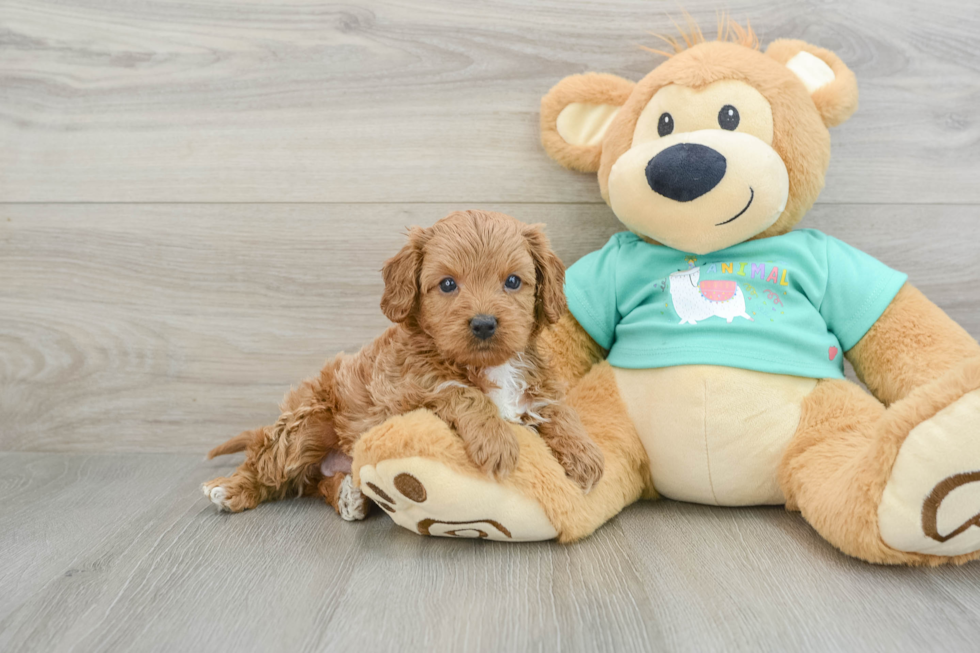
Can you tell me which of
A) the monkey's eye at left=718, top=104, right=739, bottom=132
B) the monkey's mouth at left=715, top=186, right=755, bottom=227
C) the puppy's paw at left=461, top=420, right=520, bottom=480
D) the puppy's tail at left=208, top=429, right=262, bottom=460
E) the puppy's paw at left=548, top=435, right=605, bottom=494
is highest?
the monkey's eye at left=718, top=104, right=739, bottom=132

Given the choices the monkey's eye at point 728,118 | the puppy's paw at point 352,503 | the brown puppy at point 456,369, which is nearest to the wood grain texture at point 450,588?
the puppy's paw at point 352,503

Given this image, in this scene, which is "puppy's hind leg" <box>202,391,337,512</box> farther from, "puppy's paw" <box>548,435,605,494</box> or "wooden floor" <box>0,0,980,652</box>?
"puppy's paw" <box>548,435,605,494</box>

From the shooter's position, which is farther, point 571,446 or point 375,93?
point 375,93

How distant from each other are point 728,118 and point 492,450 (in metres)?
0.73

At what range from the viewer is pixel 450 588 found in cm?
95

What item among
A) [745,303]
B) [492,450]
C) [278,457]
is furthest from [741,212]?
[278,457]

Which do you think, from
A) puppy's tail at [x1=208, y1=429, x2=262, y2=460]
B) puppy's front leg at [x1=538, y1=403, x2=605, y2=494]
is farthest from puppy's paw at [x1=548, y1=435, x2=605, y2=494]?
puppy's tail at [x1=208, y1=429, x2=262, y2=460]

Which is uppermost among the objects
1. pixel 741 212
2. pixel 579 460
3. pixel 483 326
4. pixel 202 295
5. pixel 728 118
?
pixel 728 118

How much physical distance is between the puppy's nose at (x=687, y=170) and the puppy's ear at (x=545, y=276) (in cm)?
25

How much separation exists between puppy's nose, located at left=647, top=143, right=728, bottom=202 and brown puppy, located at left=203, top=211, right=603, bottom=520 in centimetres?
24

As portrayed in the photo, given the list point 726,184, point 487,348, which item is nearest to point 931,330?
point 726,184

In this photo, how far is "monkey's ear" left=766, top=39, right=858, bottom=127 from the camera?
1258 millimetres

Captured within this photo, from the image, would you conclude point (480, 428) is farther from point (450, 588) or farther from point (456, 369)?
point (450, 588)

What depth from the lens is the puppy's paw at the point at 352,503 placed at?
1.20m
